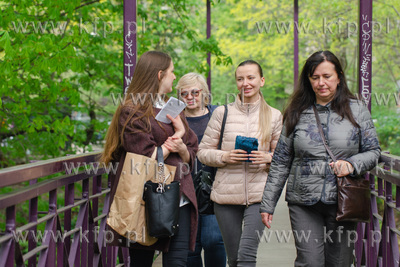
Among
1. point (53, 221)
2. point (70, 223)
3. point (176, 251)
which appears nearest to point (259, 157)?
point (176, 251)

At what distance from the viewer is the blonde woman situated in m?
3.85

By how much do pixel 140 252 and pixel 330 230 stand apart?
3.24 feet

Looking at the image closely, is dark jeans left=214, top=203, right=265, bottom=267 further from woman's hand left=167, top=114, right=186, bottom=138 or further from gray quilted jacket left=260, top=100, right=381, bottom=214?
woman's hand left=167, top=114, right=186, bottom=138

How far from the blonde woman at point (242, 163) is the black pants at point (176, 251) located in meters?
0.66

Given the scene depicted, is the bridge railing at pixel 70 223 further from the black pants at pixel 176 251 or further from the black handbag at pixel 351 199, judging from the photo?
the black handbag at pixel 351 199

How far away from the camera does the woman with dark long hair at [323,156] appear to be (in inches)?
126

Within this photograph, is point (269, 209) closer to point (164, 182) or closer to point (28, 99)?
point (164, 182)

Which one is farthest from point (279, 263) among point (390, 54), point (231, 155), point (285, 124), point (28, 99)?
point (390, 54)

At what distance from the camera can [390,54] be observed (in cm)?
1922

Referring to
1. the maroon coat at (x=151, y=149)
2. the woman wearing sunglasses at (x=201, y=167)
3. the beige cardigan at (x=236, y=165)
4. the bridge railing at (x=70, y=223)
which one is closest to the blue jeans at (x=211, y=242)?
the woman wearing sunglasses at (x=201, y=167)

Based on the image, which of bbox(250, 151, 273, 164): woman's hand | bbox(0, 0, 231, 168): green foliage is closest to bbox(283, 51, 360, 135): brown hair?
→ bbox(250, 151, 273, 164): woman's hand

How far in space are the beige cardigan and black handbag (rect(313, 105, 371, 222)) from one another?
0.81m

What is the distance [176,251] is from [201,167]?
50.9 inches

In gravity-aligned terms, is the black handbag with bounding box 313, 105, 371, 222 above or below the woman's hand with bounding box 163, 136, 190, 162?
below
